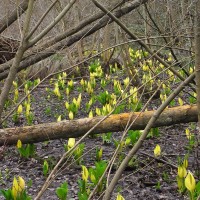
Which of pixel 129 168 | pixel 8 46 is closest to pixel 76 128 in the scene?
pixel 129 168

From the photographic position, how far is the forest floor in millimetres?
3633

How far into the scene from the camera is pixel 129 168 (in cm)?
414

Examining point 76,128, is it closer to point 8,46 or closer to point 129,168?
point 129,168

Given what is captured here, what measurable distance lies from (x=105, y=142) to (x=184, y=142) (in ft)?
3.06

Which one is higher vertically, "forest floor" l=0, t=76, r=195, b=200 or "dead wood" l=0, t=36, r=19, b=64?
"dead wood" l=0, t=36, r=19, b=64

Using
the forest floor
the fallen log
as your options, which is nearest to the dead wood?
the fallen log

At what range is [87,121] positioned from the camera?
4336 millimetres

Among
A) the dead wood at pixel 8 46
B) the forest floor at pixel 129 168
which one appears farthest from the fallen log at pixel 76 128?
the dead wood at pixel 8 46

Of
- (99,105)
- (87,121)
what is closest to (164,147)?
(87,121)

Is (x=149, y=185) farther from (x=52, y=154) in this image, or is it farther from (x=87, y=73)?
(x=87, y=73)

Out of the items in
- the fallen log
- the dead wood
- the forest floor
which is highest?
the dead wood

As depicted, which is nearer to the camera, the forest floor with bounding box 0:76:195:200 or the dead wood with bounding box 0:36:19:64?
the forest floor with bounding box 0:76:195:200

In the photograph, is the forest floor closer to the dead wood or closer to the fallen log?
the fallen log

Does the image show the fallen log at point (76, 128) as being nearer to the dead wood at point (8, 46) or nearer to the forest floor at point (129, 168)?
the forest floor at point (129, 168)
